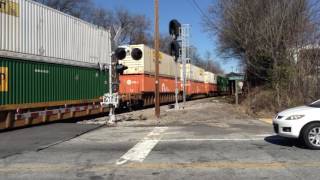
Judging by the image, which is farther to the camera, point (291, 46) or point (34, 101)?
point (291, 46)

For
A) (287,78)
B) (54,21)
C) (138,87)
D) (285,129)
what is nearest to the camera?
(285,129)

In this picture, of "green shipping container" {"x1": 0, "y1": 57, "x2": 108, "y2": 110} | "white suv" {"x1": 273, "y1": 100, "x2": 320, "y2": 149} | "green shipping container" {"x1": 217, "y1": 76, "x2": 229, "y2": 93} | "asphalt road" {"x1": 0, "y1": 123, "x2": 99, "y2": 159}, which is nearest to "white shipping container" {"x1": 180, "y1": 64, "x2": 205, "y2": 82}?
"green shipping container" {"x1": 217, "y1": 76, "x2": 229, "y2": 93}

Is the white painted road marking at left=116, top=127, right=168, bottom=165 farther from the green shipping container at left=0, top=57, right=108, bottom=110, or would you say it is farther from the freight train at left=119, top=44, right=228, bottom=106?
the freight train at left=119, top=44, right=228, bottom=106

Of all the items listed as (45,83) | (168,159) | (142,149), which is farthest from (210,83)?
(168,159)

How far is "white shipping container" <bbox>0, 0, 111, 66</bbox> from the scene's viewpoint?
655 inches

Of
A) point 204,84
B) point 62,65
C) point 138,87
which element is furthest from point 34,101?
point 204,84

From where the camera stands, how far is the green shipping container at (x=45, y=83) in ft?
53.2

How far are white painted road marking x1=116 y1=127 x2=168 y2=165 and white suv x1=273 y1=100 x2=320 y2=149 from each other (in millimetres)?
3165

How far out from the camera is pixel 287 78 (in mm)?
27859

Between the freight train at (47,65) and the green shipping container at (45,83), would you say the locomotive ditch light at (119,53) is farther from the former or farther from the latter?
the green shipping container at (45,83)

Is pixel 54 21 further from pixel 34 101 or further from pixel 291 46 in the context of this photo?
pixel 291 46

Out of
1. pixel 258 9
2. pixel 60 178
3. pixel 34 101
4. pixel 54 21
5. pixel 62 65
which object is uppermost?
pixel 258 9

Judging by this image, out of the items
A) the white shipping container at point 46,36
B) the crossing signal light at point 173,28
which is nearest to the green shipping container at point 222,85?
the crossing signal light at point 173,28

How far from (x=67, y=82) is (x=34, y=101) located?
9.74 ft
